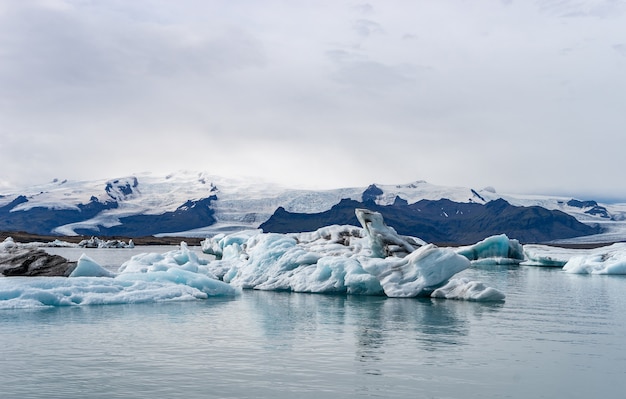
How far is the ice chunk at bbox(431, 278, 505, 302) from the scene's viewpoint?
23.4 metres

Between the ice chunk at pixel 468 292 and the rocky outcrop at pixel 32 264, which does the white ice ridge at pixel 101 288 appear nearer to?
the rocky outcrop at pixel 32 264

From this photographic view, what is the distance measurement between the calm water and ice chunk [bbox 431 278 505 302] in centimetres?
164

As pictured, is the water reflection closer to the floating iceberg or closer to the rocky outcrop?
the rocky outcrop

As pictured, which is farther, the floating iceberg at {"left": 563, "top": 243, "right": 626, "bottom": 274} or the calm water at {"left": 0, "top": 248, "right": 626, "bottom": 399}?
the floating iceberg at {"left": 563, "top": 243, "right": 626, "bottom": 274}

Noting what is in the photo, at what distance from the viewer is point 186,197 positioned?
187m

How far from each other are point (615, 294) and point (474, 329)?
15301 millimetres

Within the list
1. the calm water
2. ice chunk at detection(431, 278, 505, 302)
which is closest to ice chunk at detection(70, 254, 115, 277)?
the calm water

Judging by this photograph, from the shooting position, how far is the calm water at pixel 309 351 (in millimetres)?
10266

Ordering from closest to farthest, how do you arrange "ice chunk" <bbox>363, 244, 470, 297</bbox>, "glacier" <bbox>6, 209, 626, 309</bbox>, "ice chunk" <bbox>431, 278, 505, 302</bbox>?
"glacier" <bbox>6, 209, 626, 309</bbox>, "ice chunk" <bbox>431, 278, 505, 302</bbox>, "ice chunk" <bbox>363, 244, 470, 297</bbox>

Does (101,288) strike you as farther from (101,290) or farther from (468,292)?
(468,292)

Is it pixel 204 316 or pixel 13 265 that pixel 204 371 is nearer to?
pixel 204 316

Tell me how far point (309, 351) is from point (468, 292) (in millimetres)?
11869

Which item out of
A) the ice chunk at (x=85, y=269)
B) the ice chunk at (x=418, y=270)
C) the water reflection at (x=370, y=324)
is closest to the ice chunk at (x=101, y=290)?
the ice chunk at (x=85, y=269)

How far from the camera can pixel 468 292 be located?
2359cm
